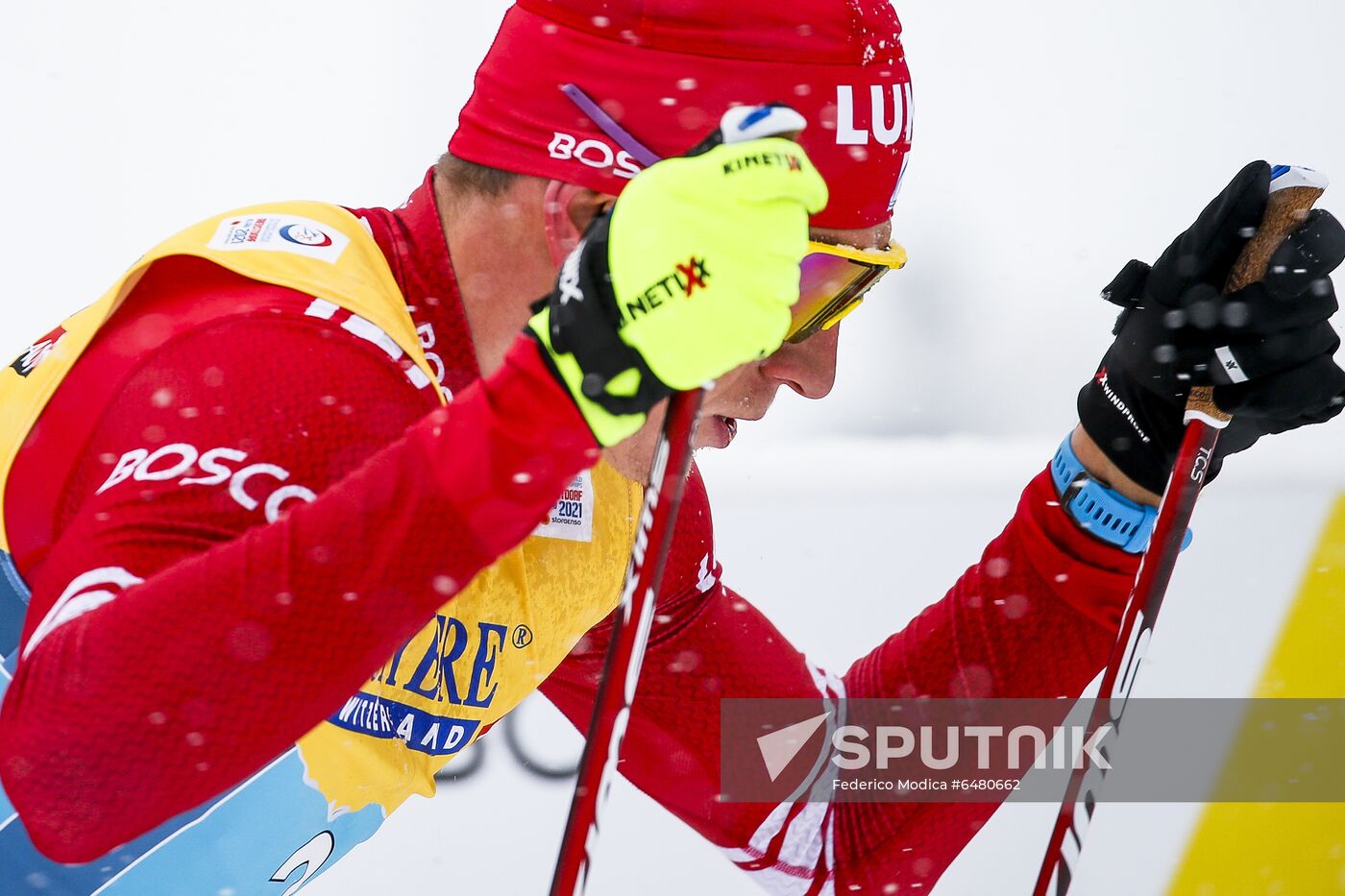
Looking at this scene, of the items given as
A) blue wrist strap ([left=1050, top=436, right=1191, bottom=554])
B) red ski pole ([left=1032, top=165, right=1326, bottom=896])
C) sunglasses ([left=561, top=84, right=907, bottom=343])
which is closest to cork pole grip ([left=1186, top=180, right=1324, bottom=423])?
red ski pole ([left=1032, top=165, right=1326, bottom=896])

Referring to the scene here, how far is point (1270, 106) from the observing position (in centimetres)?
276

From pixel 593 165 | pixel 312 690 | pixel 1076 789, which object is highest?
pixel 593 165

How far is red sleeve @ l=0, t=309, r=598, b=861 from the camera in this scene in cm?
79

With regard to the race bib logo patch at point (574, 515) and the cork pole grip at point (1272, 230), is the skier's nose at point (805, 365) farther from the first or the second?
the cork pole grip at point (1272, 230)

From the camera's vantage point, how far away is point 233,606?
79cm

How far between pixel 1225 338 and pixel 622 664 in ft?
2.38

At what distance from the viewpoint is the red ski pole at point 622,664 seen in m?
1.04

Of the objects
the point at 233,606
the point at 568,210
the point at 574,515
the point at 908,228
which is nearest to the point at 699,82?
the point at 568,210

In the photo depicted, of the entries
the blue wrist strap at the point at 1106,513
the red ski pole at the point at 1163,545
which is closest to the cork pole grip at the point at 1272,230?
the red ski pole at the point at 1163,545

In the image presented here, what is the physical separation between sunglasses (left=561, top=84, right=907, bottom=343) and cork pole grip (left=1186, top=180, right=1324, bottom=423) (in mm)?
386

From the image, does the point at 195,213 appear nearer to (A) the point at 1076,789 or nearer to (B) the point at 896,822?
(B) the point at 896,822

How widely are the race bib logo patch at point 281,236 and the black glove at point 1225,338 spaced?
0.86 m

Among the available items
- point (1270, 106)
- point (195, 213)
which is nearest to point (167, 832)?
point (195, 213)

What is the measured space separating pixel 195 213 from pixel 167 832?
5.35 feet
